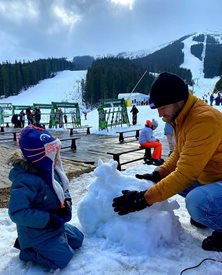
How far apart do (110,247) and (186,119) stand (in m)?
1.33

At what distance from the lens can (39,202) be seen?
8.79 feet

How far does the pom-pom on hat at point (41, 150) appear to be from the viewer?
2648 millimetres

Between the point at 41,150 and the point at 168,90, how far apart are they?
1.21 meters

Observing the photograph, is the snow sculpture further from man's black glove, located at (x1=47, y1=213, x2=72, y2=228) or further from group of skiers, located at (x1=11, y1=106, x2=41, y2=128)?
group of skiers, located at (x1=11, y1=106, x2=41, y2=128)

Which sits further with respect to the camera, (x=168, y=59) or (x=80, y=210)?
(x=168, y=59)

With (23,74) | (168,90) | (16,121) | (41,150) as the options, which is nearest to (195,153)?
(168,90)

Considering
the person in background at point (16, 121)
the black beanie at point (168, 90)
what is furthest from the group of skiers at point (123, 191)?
the person in background at point (16, 121)

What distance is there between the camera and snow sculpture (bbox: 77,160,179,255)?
2.92m

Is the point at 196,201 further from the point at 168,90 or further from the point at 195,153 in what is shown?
the point at 168,90

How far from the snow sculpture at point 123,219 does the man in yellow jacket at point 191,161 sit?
0.21m

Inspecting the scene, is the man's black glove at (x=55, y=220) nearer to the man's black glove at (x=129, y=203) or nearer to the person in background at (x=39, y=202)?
the person in background at (x=39, y=202)

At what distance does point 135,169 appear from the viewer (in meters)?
7.44

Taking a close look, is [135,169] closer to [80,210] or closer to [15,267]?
[80,210]

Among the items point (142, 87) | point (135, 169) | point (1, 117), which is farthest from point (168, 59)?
point (135, 169)
